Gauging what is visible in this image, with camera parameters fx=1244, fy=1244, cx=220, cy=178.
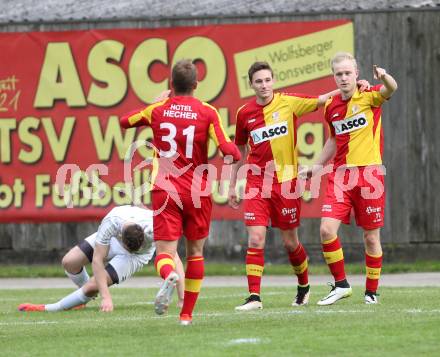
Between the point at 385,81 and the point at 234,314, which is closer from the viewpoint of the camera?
the point at 234,314

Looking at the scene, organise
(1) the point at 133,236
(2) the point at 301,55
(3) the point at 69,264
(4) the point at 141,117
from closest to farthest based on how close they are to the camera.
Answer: (4) the point at 141,117, (1) the point at 133,236, (3) the point at 69,264, (2) the point at 301,55

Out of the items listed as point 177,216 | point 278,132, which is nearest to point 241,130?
point 278,132

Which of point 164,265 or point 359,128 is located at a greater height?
point 359,128

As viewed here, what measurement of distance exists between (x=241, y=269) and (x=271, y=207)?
753cm

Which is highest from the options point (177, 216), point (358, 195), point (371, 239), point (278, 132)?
point (278, 132)

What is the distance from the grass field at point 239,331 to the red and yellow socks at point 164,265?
1.58 ft

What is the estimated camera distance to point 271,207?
41.7 ft

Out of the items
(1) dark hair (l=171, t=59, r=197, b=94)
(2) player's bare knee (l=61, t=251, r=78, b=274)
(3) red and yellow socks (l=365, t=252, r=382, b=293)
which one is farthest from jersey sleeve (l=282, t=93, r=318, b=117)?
(2) player's bare knee (l=61, t=251, r=78, b=274)

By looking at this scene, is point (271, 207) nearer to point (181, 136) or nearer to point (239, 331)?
point (181, 136)

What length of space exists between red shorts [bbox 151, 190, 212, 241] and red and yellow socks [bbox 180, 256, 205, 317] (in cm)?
21

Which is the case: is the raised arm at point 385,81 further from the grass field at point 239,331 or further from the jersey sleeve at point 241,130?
the grass field at point 239,331

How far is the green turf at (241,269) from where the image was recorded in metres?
19.6

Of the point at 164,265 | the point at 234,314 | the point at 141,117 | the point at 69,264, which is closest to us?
the point at 164,265

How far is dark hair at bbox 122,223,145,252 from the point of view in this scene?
1283 cm
